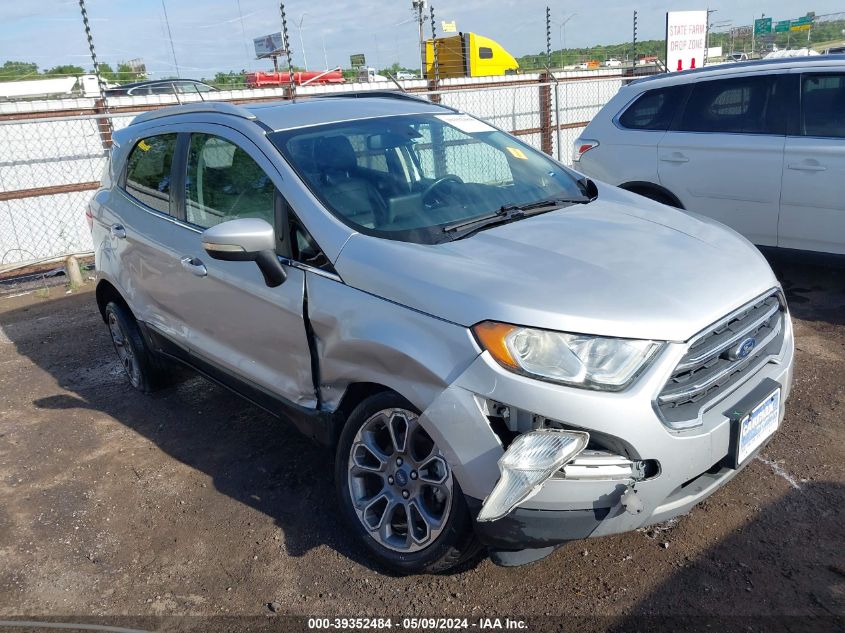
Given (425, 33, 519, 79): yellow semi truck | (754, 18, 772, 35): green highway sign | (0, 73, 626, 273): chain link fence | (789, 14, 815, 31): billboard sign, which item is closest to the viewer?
(0, 73, 626, 273): chain link fence

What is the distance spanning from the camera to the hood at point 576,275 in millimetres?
2377

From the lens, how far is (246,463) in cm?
392

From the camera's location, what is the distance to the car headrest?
3266 mm

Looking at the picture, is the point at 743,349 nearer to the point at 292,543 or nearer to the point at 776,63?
the point at 292,543

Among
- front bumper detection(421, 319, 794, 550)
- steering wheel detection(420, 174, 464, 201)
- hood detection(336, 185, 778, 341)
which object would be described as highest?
steering wheel detection(420, 174, 464, 201)

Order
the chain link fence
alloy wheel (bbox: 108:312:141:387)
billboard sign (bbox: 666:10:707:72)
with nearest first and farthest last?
alloy wheel (bbox: 108:312:141:387)
the chain link fence
billboard sign (bbox: 666:10:707:72)

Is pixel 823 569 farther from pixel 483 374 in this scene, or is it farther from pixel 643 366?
pixel 483 374

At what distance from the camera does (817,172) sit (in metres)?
5.16

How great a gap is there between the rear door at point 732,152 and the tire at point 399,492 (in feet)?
13.2

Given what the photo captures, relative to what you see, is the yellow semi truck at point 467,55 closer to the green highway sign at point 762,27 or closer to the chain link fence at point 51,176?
the chain link fence at point 51,176

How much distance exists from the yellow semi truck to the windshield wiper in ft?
58.9

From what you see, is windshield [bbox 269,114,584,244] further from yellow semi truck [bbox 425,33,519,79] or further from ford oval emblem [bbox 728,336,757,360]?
yellow semi truck [bbox 425,33,519,79]

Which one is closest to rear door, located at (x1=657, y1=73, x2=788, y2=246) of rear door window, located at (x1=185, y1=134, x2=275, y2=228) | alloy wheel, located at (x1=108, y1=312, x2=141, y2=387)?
rear door window, located at (x1=185, y1=134, x2=275, y2=228)

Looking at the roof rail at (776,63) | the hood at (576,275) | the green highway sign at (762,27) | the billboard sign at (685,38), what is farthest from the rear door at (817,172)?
the green highway sign at (762,27)
